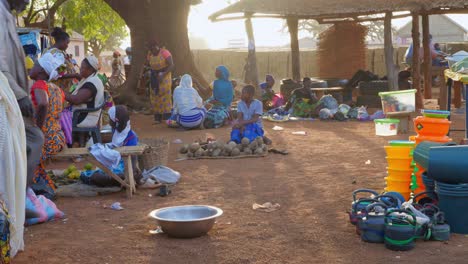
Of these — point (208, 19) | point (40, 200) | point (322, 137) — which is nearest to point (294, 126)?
point (322, 137)

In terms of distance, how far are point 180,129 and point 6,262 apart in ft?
26.3

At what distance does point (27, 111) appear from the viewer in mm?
4734

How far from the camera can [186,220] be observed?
15.3 feet

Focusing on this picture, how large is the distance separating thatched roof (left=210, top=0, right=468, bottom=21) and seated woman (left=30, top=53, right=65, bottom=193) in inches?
327

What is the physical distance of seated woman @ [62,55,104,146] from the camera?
24.7 ft

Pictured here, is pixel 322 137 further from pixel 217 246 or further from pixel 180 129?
pixel 217 246

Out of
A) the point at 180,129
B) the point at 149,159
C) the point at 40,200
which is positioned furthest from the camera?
the point at 180,129

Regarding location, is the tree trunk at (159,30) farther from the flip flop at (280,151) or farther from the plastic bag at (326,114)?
the flip flop at (280,151)

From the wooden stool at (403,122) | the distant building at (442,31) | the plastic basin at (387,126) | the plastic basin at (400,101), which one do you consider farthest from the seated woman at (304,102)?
the distant building at (442,31)

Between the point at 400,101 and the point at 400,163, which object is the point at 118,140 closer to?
the point at 400,163

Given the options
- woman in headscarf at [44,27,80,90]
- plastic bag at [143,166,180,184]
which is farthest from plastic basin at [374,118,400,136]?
woman in headscarf at [44,27,80,90]

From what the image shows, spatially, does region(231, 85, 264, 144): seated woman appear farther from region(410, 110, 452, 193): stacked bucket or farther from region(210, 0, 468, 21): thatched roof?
region(210, 0, 468, 21): thatched roof

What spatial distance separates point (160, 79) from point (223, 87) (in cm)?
134

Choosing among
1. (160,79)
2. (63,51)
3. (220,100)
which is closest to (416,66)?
(220,100)
